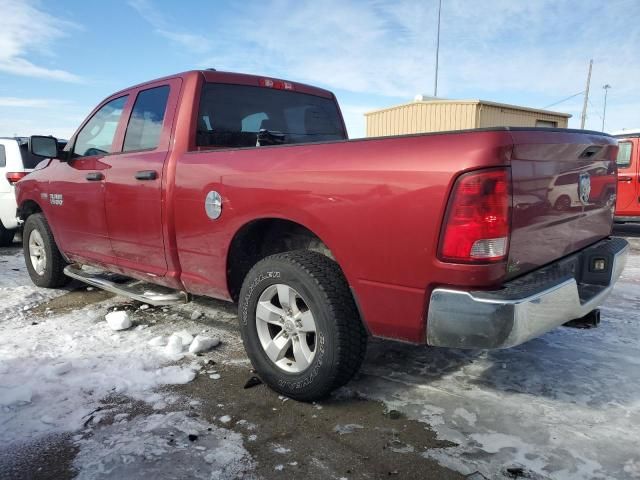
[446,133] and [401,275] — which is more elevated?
[446,133]

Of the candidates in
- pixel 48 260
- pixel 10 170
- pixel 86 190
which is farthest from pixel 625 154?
pixel 10 170

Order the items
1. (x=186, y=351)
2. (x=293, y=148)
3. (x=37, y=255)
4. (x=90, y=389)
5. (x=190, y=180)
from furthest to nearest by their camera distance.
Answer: (x=37, y=255), (x=186, y=351), (x=190, y=180), (x=90, y=389), (x=293, y=148)

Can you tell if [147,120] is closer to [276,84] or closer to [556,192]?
[276,84]

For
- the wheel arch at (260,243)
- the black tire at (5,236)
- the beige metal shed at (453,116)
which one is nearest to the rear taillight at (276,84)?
the wheel arch at (260,243)

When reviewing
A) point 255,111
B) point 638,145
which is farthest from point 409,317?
point 638,145

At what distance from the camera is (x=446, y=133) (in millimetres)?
2113

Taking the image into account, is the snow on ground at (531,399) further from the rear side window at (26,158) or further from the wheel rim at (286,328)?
A: the rear side window at (26,158)

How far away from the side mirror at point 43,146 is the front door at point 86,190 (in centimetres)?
15

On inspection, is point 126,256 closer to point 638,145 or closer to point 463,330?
point 463,330

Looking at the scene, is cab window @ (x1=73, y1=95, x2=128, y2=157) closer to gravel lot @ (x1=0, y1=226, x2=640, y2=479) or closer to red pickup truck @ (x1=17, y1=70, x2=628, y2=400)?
red pickup truck @ (x1=17, y1=70, x2=628, y2=400)

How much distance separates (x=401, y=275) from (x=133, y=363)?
196 cm

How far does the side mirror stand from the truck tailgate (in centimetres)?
387

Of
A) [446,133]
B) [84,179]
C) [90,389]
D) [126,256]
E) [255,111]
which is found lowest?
[90,389]

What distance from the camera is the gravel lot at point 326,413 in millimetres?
2156
